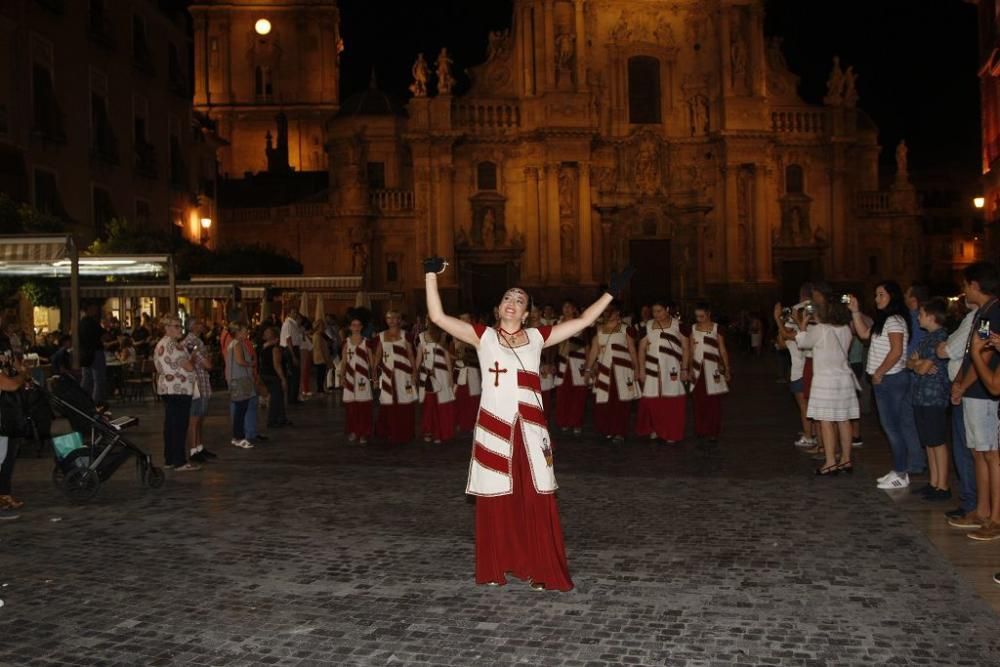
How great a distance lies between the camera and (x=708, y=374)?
545 inches

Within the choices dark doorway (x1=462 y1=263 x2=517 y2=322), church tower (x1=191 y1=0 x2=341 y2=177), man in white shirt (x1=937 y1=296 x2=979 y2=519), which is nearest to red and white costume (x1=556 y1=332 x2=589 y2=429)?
man in white shirt (x1=937 y1=296 x2=979 y2=519)

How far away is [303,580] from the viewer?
7156mm

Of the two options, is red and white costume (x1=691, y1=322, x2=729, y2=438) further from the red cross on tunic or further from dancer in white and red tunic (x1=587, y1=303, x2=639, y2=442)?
the red cross on tunic

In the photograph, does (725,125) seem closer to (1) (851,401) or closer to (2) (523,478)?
(1) (851,401)

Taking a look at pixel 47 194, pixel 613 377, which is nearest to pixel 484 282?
pixel 47 194

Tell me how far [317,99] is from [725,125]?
36.3 m

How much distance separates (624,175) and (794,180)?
834 centimetres

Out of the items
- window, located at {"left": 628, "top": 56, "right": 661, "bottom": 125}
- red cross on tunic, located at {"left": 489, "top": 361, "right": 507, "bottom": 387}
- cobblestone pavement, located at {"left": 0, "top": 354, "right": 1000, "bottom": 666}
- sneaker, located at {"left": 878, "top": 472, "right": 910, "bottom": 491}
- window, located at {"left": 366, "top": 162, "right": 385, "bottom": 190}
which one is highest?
window, located at {"left": 628, "top": 56, "right": 661, "bottom": 125}

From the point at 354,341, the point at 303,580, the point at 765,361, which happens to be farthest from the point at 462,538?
the point at 765,361

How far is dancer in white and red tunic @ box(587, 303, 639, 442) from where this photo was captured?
14.6 meters

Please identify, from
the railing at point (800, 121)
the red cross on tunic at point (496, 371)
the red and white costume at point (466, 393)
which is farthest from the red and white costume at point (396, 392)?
the railing at point (800, 121)

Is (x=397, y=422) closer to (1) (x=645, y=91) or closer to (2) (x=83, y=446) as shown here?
(2) (x=83, y=446)

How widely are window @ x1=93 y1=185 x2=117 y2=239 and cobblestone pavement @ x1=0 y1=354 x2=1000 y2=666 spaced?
20765mm

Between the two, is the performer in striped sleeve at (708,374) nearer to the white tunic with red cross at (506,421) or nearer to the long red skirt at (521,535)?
the white tunic with red cross at (506,421)
